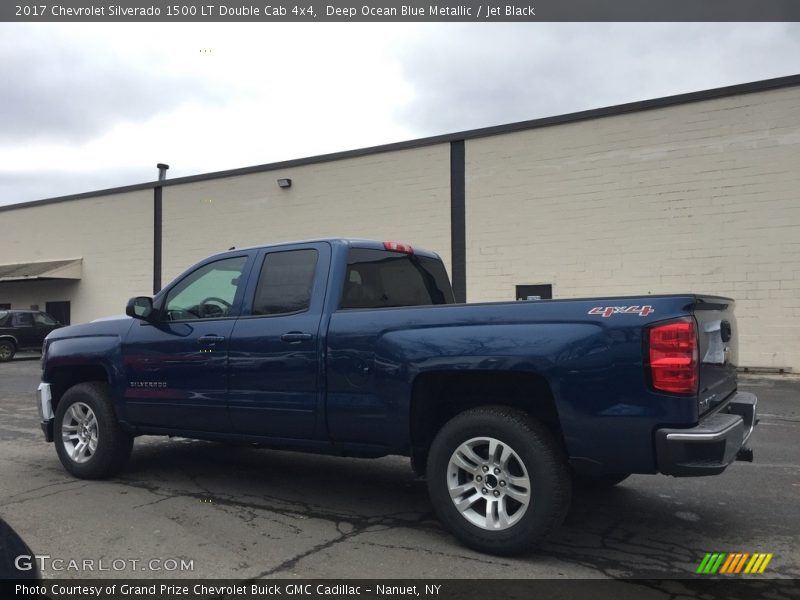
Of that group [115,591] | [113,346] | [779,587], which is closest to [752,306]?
[779,587]

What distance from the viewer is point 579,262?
15.5 metres

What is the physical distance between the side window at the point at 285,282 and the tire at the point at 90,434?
185 centimetres

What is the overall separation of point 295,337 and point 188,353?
1126 millimetres

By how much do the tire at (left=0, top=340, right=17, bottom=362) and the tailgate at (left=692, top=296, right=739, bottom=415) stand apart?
2189cm

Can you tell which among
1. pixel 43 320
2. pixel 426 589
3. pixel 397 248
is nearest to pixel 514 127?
pixel 397 248

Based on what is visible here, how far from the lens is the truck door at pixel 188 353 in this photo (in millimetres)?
4988

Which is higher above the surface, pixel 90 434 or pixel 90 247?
pixel 90 247

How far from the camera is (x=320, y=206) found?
19750 millimetres

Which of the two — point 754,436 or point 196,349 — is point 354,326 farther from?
point 754,436

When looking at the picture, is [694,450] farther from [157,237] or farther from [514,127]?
[157,237]

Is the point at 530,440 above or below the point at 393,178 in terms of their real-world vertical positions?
below

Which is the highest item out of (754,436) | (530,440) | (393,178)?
(393,178)

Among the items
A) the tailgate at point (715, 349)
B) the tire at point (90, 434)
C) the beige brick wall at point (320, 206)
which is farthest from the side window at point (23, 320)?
the tailgate at point (715, 349)

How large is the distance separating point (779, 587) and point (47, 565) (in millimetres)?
4070
